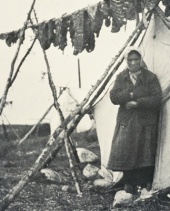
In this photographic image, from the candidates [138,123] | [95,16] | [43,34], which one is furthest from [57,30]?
[138,123]

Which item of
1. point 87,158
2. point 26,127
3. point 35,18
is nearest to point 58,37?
point 35,18

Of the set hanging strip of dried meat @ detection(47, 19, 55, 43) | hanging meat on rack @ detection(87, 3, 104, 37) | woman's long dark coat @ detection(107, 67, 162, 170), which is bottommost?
woman's long dark coat @ detection(107, 67, 162, 170)

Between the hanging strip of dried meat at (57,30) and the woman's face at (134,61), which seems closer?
the woman's face at (134,61)

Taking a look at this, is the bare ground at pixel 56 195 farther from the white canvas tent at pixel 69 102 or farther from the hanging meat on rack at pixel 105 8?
the white canvas tent at pixel 69 102

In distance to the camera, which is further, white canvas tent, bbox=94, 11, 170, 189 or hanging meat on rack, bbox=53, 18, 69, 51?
hanging meat on rack, bbox=53, 18, 69, 51

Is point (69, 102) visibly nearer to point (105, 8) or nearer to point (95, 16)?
point (95, 16)

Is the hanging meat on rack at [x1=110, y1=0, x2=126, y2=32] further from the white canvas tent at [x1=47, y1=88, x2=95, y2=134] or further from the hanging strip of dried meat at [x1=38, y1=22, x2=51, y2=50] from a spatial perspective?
the white canvas tent at [x1=47, y1=88, x2=95, y2=134]

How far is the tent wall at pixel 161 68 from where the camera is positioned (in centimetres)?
702

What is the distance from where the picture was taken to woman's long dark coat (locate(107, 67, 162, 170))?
696 centimetres

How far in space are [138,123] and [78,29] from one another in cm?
179

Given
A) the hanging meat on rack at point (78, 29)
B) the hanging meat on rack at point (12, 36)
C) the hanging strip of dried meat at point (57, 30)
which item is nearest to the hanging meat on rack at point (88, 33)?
the hanging meat on rack at point (78, 29)

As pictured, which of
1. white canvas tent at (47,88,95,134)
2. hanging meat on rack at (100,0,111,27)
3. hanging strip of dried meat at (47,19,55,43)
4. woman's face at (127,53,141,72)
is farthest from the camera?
white canvas tent at (47,88,95,134)

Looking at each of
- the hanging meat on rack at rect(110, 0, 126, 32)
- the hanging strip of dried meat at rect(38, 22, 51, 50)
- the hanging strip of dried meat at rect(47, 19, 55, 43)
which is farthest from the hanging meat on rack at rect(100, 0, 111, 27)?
the hanging strip of dried meat at rect(38, 22, 51, 50)

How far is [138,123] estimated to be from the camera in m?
6.99
